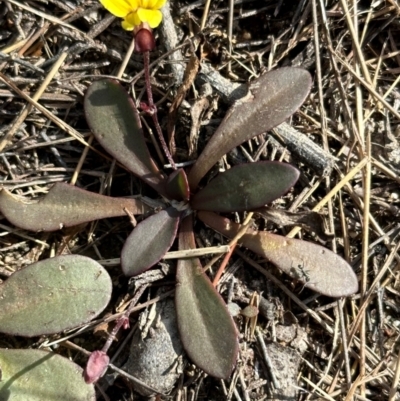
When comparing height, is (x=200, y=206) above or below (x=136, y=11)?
below

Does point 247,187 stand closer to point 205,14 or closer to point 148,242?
point 148,242

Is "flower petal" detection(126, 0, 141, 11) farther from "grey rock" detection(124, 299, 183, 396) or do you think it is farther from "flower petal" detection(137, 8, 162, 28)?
"grey rock" detection(124, 299, 183, 396)

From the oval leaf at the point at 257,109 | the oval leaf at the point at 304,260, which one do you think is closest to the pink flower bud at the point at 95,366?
the oval leaf at the point at 304,260

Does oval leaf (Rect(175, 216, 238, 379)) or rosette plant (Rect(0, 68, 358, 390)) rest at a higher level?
rosette plant (Rect(0, 68, 358, 390))

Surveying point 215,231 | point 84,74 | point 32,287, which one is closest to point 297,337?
point 215,231

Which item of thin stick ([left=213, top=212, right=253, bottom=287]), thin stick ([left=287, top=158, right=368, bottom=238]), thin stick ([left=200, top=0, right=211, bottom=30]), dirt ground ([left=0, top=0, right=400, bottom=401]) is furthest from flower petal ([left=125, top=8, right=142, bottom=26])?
thin stick ([left=287, top=158, right=368, bottom=238])

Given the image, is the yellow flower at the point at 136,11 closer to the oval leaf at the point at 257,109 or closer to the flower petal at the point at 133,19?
the flower petal at the point at 133,19

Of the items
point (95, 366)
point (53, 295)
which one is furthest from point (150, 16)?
point (95, 366)
